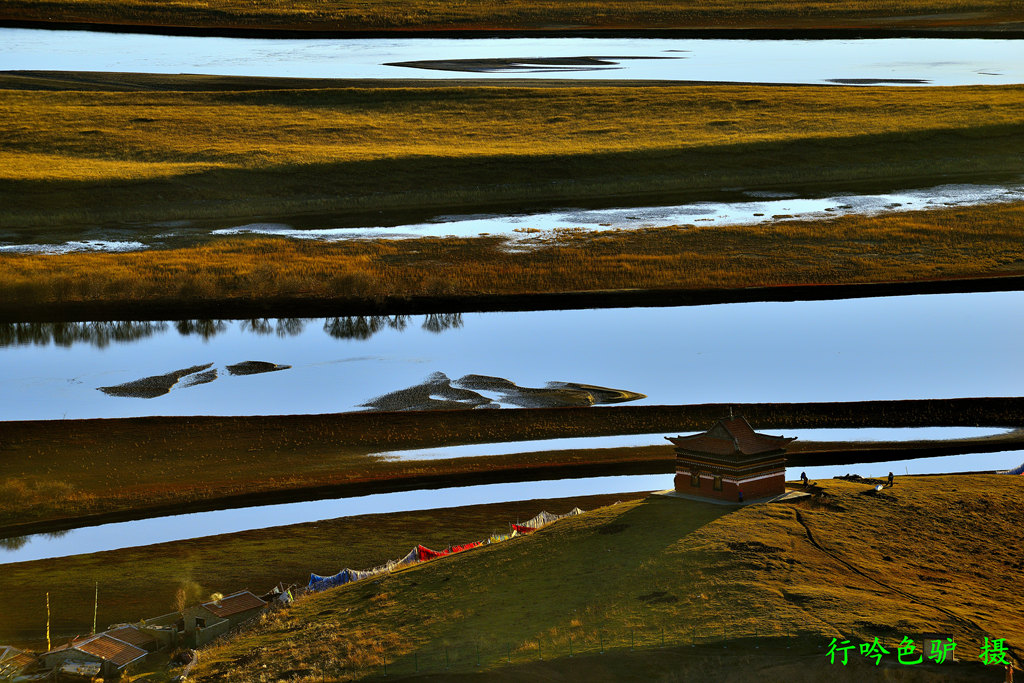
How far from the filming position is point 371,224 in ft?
214

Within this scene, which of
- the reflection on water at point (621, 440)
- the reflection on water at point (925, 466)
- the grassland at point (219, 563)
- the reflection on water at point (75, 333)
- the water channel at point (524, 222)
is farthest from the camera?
the water channel at point (524, 222)

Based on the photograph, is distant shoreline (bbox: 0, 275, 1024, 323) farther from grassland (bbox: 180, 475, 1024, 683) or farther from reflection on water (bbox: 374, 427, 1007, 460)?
grassland (bbox: 180, 475, 1024, 683)

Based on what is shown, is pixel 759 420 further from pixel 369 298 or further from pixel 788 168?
pixel 788 168

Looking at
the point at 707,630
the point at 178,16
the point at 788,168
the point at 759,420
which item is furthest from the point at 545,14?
the point at 707,630

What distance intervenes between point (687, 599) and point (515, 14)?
9506 cm

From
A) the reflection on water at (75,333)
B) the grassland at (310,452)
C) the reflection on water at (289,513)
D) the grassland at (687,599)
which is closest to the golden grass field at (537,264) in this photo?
the reflection on water at (75,333)

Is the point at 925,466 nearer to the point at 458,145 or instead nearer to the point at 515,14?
the point at 458,145

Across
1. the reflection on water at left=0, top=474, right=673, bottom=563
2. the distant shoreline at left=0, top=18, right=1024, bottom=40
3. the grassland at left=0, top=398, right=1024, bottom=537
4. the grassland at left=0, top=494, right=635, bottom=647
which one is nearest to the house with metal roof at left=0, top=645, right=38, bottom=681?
the grassland at left=0, top=494, right=635, bottom=647

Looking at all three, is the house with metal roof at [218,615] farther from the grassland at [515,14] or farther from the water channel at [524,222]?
the grassland at [515,14]

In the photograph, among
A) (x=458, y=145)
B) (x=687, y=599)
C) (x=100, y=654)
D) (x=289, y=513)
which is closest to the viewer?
(x=100, y=654)

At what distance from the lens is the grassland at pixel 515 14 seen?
4365 inches

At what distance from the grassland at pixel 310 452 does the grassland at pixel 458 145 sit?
3057cm

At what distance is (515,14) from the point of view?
113 metres

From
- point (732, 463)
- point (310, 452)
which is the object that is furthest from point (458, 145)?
point (732, 463)
